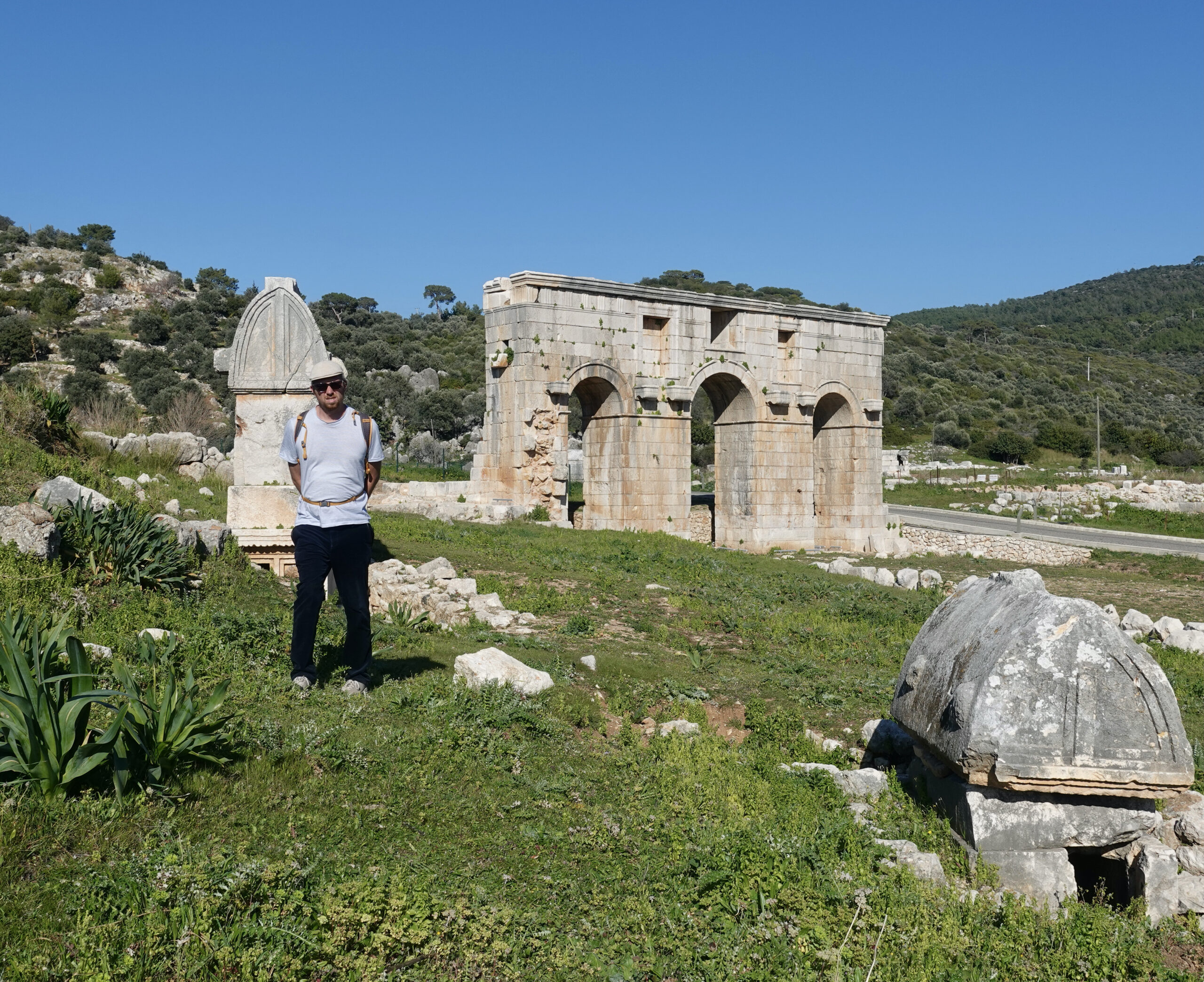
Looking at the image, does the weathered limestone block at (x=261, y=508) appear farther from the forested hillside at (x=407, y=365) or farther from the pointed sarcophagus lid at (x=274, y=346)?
the forested hillside at (x=407, y=365)

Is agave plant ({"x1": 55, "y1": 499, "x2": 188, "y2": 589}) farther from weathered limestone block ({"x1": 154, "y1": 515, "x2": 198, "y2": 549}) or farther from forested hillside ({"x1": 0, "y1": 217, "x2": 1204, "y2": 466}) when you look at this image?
forested hillside ({"x1": 0, "y1": 217, "x2": 1204, "y2": 466})

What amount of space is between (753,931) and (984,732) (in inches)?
60.2

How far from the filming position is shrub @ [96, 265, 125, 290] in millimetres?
51781

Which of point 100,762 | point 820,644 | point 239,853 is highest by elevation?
point 100,762

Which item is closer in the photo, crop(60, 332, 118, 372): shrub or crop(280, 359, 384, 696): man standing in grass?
crop(280, 359, 384, 696): man standing in grass

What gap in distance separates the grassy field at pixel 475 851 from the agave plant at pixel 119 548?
0.27 metres

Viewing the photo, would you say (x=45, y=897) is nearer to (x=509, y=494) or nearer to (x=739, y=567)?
(x=739, y=567)

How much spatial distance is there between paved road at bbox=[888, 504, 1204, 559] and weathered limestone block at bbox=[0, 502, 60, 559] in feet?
72.5

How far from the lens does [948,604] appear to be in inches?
240

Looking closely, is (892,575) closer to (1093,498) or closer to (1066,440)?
→ (1093,498)

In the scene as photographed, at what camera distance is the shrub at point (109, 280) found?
51.8 m

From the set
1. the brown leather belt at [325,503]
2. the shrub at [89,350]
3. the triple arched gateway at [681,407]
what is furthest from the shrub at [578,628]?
the shrub at [89,350]

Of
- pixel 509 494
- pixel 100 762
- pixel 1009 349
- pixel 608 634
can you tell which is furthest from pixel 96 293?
Answer: pixel 1009 349

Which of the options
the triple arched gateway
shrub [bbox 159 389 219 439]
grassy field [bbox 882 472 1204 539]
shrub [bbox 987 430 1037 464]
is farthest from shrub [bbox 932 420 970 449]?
shrub [bbox 159 389 219 439]
